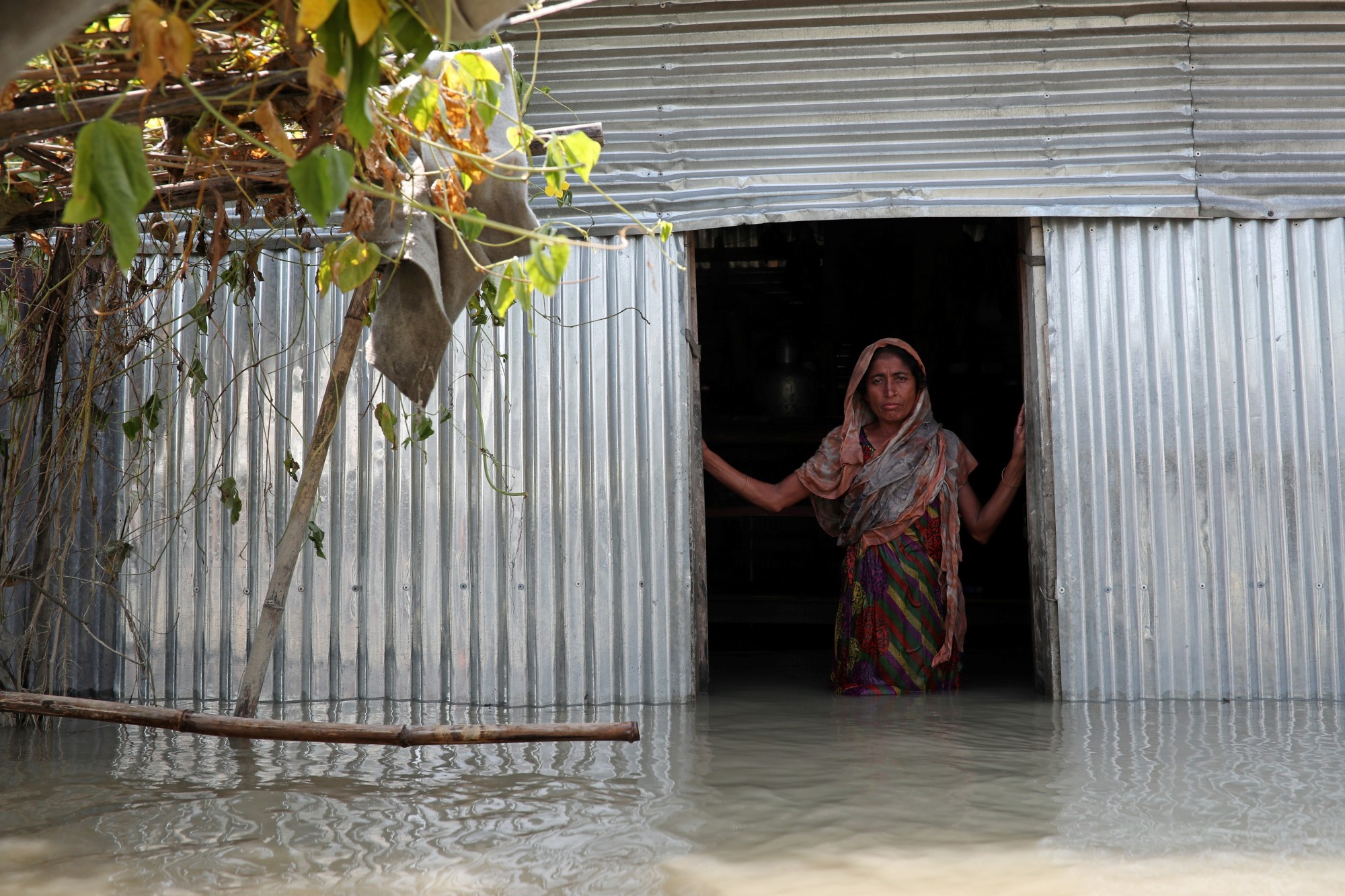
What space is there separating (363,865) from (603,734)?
0.66 m

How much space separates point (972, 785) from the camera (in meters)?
3.10

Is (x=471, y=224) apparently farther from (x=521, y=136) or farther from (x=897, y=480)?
(x=897, y=480)

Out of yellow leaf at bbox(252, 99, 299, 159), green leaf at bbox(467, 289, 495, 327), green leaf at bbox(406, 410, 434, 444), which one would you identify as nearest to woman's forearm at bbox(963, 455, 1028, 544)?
green leaf at bbox(467, 289, 495, 327)

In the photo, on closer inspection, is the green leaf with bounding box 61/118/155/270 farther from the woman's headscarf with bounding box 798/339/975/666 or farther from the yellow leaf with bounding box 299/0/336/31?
the woman's headscarf with bounding box 798/339/975/666

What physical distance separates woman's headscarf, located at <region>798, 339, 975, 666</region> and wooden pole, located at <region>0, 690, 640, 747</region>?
270 cm

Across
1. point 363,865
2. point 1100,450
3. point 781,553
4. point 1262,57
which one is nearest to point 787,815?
point 363,865

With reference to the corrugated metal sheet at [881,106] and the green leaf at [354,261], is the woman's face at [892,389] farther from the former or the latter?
the green leaf at [354,261]

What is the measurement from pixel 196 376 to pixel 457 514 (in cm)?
116

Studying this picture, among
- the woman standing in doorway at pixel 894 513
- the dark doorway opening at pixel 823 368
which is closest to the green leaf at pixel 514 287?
the woman standing in doorway at pixel 894 513

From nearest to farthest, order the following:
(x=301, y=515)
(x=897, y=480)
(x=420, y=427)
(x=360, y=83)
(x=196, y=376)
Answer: (x=360, y=83)
(x=301, y=515)
(x=420, y=427)
(x=196, y=376)
(x=897, y=480)

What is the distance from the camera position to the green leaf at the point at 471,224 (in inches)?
86.0

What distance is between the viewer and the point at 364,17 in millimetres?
1370

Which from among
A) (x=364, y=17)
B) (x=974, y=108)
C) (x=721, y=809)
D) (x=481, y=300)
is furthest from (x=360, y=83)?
(x=974, y=108)

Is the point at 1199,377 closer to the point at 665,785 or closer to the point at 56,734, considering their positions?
the point at 665,785
